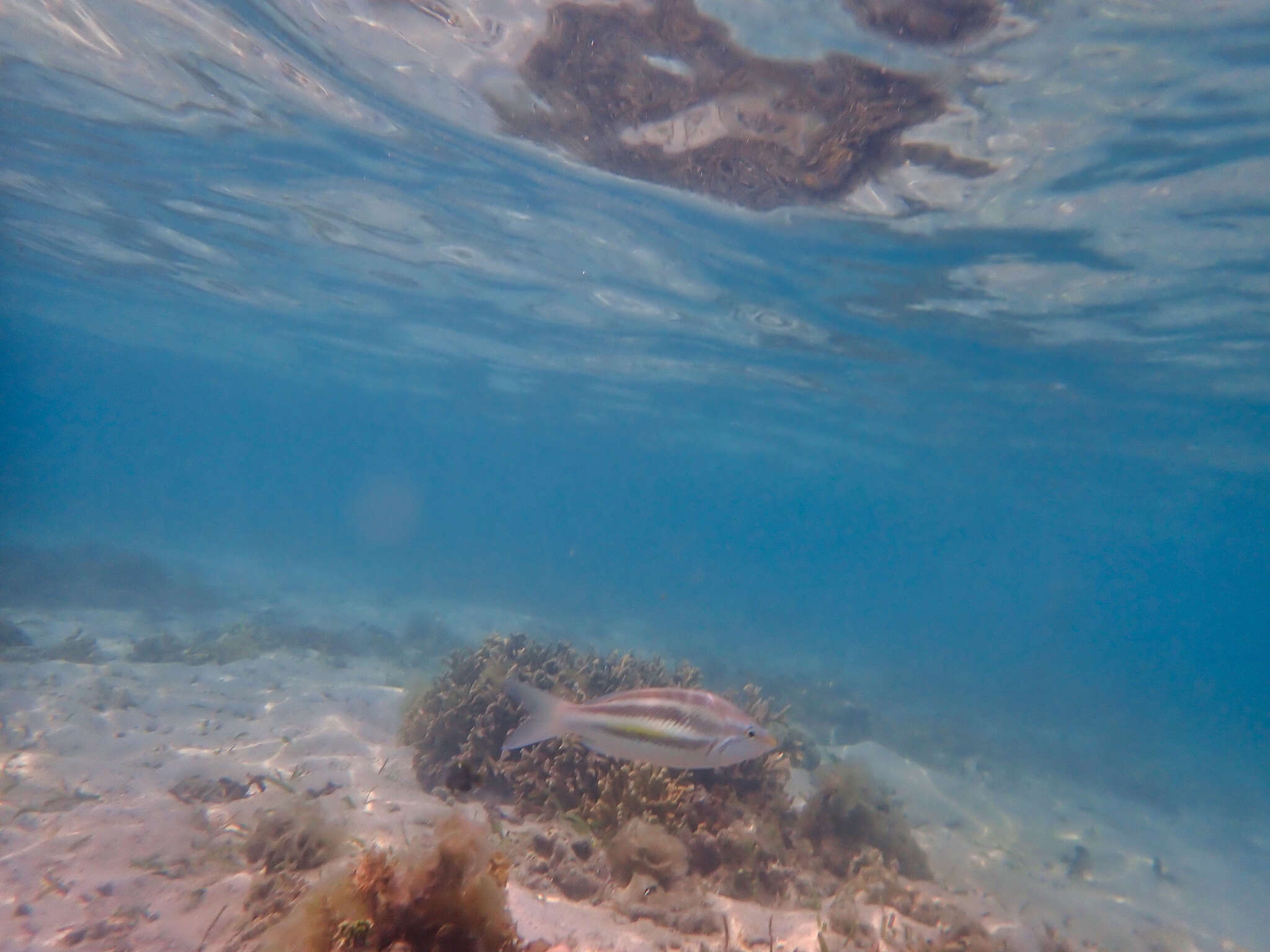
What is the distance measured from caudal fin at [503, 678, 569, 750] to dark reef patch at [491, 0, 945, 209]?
366 inches

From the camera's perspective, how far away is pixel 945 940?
14.4 feet

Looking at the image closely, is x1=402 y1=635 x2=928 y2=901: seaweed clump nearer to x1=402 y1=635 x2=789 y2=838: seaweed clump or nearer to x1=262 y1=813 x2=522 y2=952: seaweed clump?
x1=402 y1=635 x2=789 y2=838: seaweed clump

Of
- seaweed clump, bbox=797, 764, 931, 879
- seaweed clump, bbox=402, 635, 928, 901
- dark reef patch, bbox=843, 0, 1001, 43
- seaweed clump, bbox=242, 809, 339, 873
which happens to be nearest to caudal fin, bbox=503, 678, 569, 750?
seaweed clump, bbox=402, 635, 928, 901

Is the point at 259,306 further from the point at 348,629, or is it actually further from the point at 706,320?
the point at 706,320

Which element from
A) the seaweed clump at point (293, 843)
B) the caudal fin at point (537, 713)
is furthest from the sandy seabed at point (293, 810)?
the caudal fin at point (537, 713)

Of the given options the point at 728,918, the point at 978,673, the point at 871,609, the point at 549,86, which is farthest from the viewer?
the point at 871,609

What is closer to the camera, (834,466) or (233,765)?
(233,765)

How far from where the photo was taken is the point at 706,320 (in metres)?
21.9

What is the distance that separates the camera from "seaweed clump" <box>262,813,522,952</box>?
2.59 meters

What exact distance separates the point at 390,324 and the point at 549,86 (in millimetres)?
20362

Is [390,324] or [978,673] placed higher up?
[390,324]

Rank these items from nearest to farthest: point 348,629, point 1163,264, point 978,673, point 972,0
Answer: point 972,0
point 1163,264
point 348,629
point 978,673

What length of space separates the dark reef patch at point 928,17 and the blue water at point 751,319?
702 mm

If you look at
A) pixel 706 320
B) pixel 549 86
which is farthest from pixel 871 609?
pixel 549 86
